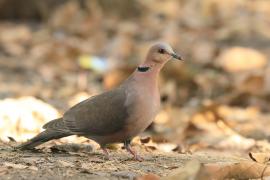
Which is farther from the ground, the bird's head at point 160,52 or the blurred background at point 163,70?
the blurred background at point 163,70

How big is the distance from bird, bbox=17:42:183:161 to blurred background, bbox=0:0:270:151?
800 mm

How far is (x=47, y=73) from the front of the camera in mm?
10750

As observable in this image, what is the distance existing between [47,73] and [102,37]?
8.77ft

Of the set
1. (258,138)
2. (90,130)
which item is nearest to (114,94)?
(90,130)

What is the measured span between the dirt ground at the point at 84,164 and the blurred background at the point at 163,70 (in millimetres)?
917

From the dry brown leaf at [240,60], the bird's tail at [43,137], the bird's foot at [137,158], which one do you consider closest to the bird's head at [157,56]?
the bird's foot at [137,158]

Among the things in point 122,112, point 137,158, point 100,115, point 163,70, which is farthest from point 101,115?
point 163,70

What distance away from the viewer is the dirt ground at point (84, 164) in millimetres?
4773

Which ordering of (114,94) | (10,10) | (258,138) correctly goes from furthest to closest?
(10,10) < (258,138) < (114,94)

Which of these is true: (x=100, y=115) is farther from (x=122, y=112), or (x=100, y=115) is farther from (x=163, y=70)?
(x=163, y=70)

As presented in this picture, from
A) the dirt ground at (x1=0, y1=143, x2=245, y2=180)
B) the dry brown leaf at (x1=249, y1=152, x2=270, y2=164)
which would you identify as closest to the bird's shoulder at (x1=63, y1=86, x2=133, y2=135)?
A: the dirt ground at (x1=0, y1=143, x2=245, y2=180)

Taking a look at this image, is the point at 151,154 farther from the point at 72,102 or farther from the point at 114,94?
the point at 72,102

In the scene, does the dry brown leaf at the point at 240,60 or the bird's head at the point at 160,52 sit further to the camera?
the dry brown leaf at the point at 240,60

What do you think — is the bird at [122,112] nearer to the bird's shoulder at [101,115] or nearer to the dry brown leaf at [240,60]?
the bird's shoulder at [101,115]
